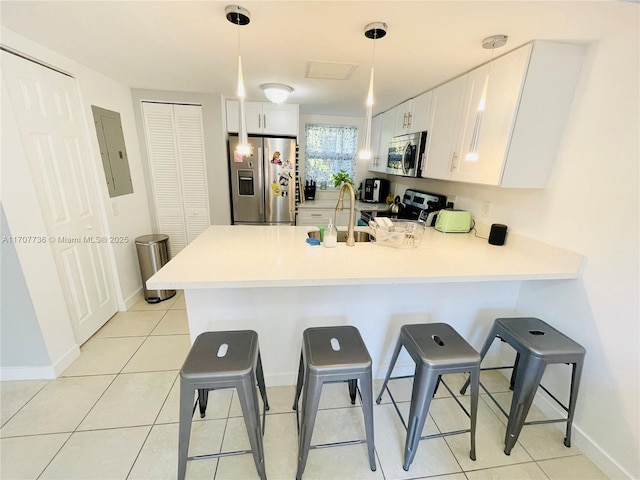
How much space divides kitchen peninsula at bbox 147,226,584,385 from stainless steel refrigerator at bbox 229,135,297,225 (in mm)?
1472

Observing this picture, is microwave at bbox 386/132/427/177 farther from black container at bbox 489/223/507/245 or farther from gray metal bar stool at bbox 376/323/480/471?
gray metal bar stool at bbox 376/323/480/471

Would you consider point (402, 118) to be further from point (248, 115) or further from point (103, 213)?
point (103, 213)

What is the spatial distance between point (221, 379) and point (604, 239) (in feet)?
6.67

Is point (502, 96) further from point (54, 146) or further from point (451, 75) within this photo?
point (54, 146)

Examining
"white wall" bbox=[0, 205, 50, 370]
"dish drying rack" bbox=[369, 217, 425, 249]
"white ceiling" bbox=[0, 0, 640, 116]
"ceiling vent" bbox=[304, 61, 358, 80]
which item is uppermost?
"ceiling vent" bbox=[304, 61, 358, 80]

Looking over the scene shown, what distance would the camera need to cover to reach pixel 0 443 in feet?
4.79

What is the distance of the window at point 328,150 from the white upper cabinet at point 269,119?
0.84 metres

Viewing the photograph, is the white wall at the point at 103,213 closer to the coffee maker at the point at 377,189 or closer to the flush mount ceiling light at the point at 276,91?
the flush mount ceiling light at the point at 276,91

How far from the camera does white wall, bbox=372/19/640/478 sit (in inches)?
51.8

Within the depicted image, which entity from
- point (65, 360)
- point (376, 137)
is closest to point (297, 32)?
point (376, 137)

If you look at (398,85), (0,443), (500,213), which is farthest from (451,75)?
(0,443)

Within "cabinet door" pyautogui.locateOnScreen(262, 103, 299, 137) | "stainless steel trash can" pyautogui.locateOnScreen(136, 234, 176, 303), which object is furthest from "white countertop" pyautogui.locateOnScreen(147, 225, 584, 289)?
"cabinet door" pyautogui.locateOnScreen(262, 103, 299, 137)

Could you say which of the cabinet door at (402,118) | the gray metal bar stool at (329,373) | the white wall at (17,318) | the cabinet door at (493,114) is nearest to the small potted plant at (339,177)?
the cabinet door at (402,118)

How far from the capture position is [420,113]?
266 centimetres
